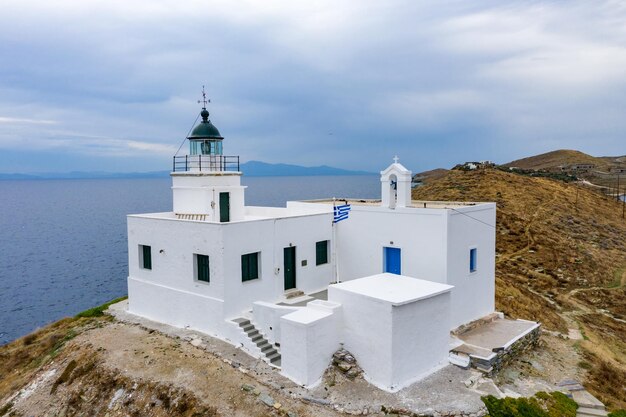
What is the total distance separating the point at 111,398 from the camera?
13.9 m

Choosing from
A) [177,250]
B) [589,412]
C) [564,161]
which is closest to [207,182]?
[177,250]

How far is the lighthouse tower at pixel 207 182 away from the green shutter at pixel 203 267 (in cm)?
289

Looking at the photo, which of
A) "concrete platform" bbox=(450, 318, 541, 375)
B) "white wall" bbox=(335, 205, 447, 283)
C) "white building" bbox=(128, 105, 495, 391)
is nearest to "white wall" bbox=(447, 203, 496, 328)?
"white building" bbox=(128, 105, 495, 391)

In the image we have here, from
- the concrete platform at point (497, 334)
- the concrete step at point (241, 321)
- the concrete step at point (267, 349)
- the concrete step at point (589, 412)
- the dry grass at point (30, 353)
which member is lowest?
the dry grass at point (30, 353)

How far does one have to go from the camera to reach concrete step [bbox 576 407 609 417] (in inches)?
493

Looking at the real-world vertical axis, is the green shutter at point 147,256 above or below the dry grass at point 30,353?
above

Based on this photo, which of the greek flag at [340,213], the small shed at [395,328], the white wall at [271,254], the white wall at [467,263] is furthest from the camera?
the greek flag at [340,213]

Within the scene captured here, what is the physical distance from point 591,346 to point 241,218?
52.5 feet

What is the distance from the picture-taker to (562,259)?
30766 millimetres

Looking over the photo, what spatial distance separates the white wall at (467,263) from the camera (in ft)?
53.8

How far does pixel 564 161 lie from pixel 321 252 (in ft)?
317

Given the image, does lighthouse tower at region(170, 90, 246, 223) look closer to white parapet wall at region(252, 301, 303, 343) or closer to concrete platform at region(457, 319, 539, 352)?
white parapet wall at region(252, 301, 303, 343)

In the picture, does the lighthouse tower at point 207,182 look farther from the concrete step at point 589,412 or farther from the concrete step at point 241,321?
the concrete step at point 589,412

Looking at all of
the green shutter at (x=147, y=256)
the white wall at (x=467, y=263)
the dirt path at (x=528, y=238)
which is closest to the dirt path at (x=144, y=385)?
the green shutter at (x=147, y=256)
